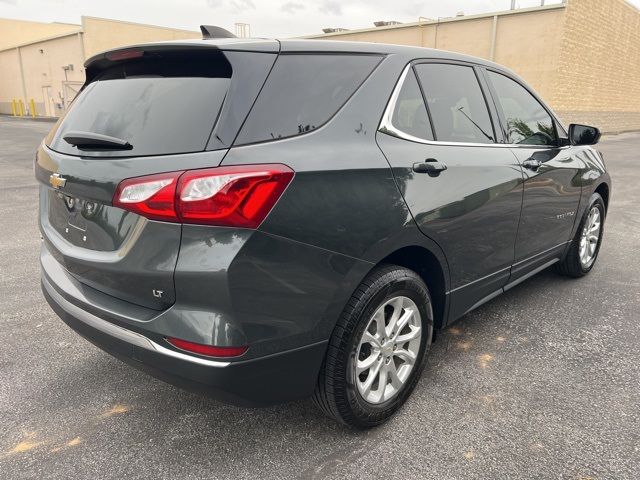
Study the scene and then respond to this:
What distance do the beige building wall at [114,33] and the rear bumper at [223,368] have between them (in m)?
31.6

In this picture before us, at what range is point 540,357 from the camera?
307 cm

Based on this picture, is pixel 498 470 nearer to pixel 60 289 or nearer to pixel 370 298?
pixel 370 298

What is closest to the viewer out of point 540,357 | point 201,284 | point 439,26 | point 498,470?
point 201,284

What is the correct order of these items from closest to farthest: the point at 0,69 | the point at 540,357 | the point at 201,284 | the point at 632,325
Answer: the point at 201,284
the point at 540,357
the point at 632,325
the point at 0,69

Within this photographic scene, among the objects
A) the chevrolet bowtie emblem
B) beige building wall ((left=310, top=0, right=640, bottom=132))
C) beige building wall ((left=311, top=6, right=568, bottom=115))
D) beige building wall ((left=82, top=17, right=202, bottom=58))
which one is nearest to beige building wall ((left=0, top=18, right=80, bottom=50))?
beige building wall ((left=82, top=17, right=202, bottom=58))

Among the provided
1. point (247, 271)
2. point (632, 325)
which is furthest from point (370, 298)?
point (632, 325)

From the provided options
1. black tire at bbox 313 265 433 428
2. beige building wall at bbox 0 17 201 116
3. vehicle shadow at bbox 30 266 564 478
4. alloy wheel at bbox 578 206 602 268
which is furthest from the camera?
beige building wall at bbox 0 17 201 116

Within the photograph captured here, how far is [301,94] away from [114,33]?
3535 cm

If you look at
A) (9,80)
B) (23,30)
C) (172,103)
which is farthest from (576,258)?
(23,30)

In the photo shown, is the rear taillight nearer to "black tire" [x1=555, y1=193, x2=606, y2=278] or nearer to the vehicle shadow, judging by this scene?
the vehicle shadow

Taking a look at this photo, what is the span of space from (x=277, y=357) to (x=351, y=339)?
37 cm

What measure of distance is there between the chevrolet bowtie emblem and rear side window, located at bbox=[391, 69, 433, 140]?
1496 mm

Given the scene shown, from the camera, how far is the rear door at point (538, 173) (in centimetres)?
325

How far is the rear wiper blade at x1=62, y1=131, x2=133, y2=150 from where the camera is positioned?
1979 millimetres
